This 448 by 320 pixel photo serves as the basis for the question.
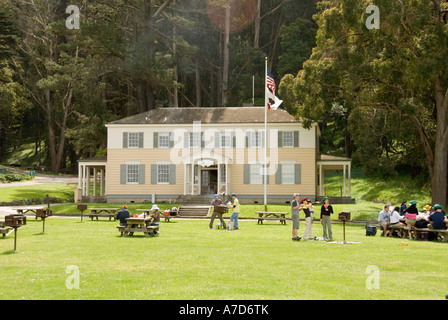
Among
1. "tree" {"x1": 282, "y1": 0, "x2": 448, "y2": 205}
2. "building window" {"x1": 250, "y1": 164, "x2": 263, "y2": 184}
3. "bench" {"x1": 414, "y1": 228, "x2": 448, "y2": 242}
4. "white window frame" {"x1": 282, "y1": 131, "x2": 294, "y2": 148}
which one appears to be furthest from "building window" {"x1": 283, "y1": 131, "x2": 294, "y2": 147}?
"bench" {"x1": 414, "y1": 228, "x2": 448, "y2": 242}

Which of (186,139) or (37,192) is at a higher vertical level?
(186,139)

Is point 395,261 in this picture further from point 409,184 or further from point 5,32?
point 5,32

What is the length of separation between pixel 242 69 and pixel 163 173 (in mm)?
24091

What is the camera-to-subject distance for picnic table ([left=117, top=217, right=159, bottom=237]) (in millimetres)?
22156

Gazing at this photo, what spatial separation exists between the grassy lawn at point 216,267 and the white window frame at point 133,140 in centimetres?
2220

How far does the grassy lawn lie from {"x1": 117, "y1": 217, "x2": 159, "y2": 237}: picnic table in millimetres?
517

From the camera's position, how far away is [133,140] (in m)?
44.7

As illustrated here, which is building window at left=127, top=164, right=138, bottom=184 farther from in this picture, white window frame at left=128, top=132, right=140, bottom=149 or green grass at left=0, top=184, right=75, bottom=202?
green grass at left=0, top=184, right=75, bottom=202

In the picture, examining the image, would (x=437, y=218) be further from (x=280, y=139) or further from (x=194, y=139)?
(x=194, y=139)

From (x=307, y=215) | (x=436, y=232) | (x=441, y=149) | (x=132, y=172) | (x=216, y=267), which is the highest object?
(x=441, y=149)

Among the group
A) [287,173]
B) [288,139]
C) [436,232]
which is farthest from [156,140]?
[436,232]

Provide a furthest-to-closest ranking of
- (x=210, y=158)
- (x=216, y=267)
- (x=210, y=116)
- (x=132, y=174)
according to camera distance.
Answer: (x=210, y=116) → (x=132, y=174) → (x=210, y=158) → (x=216, y=267)

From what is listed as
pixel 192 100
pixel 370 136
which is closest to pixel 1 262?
pixel 370 136

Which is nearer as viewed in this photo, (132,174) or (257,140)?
(257,140)
